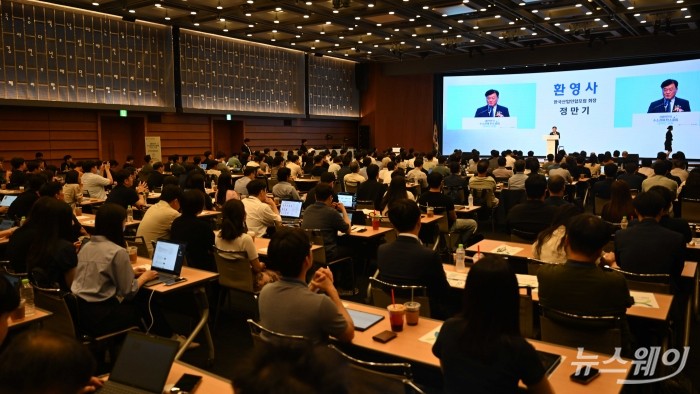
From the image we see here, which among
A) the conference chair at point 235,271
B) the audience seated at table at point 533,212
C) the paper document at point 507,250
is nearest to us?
the conference chair at point 235,271

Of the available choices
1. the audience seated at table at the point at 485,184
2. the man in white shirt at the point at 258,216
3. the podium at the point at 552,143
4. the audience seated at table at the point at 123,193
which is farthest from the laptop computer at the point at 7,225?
the podium at the point at 552,143

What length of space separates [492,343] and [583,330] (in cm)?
119

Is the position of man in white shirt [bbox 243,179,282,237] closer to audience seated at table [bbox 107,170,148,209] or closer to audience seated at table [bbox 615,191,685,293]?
audience seated at table [bbox 107,170,148,209]

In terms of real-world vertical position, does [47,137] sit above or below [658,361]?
above

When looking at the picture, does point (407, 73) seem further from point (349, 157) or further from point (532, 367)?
point (532, 367)

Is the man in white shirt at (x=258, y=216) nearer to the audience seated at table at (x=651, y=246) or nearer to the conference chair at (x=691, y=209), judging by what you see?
the audience seated at table at (x=651, y=246)

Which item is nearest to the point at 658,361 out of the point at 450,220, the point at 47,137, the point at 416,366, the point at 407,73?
the point at 416,366

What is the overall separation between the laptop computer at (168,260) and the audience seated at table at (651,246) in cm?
344

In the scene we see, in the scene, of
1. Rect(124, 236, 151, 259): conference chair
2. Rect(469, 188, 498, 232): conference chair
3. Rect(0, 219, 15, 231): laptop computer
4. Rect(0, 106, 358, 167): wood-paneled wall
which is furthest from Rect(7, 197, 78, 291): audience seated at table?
Rect(0, 106, 358, 167): wood-paneled wall

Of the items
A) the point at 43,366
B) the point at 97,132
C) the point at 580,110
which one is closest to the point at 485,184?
the point at 43,366

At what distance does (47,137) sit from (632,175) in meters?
13.3

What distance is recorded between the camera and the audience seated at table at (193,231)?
5.13m

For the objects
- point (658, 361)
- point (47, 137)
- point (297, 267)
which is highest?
point (47, 137)

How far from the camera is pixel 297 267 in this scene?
9.51 ft
